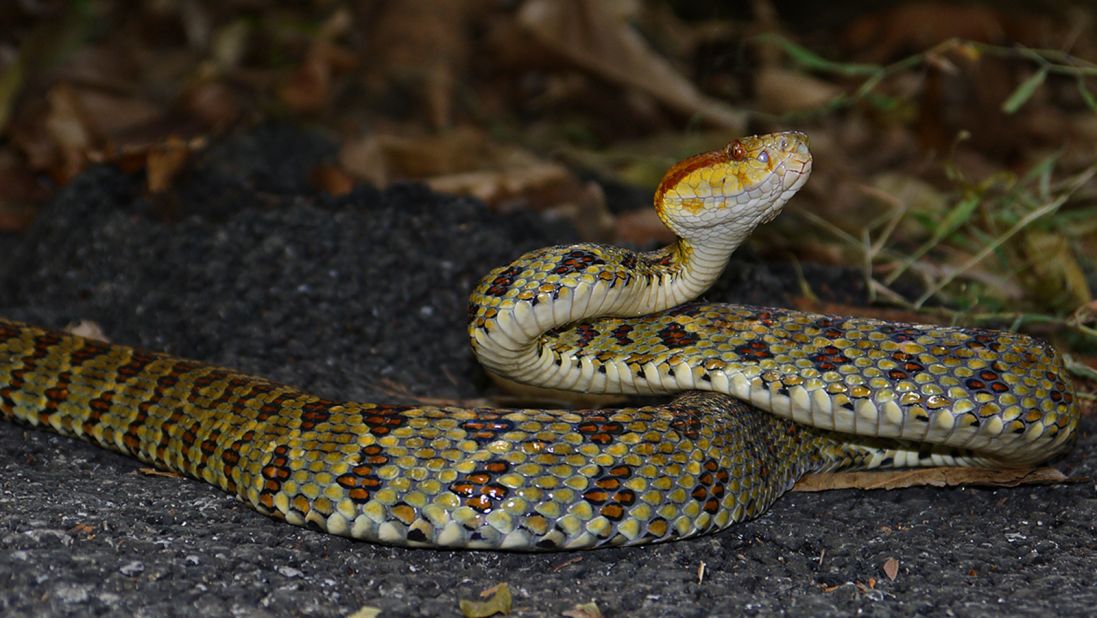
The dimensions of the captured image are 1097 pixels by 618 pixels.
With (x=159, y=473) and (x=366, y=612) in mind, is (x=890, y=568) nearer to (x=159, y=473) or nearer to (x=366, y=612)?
(x=366, y=612)

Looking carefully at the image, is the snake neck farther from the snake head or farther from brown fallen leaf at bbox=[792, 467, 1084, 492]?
brown fallen leaf at bbox=[792, 467, 1084, 492]

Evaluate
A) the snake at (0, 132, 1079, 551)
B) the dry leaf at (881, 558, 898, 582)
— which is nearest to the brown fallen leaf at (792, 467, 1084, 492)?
the snake at (0, 132, 1079, 551)

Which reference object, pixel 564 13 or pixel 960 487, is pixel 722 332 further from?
pixel 564 13

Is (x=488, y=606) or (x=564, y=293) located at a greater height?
(x=564, y=293)

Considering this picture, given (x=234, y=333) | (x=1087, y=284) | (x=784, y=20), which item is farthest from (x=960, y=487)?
(x=784, y=20)

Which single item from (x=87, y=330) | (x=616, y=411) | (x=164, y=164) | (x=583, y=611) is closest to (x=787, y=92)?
(x=164, y=164)

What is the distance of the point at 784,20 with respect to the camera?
1133 centimetres

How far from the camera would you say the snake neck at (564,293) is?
3.98 m

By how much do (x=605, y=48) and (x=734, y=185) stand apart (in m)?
4.30

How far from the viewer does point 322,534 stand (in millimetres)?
3805

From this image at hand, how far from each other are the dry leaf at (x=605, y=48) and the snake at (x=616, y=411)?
3.82m

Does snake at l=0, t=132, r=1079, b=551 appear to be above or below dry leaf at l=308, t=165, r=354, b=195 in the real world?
below

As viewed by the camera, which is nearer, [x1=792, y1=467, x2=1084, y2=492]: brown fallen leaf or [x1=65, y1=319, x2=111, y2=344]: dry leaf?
[x1=792, y1=467, x2=1084, y2=492]: brown fallen leaf

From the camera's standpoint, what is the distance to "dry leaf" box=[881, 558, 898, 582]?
3666mm
